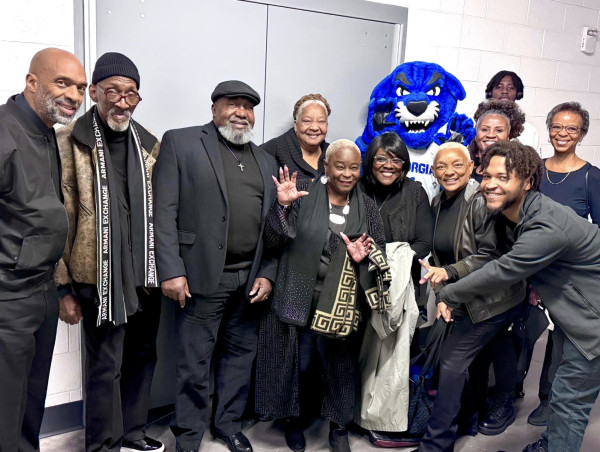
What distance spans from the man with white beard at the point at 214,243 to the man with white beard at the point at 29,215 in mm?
452

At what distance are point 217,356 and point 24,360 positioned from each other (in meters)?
0.88

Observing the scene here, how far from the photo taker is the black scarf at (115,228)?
1959 mm

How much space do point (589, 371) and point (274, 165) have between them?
1488 mm

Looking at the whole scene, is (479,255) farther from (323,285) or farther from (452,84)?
(452,84)

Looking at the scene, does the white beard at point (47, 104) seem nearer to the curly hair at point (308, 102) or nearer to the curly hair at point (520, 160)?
the curly hair at point (308, 102)

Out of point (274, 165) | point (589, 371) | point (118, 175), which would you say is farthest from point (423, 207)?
point (118, 175)

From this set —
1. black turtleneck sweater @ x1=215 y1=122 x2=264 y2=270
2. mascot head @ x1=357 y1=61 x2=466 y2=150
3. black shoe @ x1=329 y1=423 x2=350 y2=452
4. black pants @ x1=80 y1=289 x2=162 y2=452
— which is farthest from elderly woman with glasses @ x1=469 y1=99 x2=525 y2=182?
black pants @ x1=80 y1=289 x2=162 y2=452

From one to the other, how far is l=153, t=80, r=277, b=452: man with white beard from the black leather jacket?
0.81 meters

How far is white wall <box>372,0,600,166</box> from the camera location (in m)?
3.32

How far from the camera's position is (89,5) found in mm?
2305

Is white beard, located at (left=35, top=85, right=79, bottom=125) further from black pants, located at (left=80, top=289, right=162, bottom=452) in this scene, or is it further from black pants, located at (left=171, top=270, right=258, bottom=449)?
black pants, located at (left=171, top=270, right=258, bottom=449)

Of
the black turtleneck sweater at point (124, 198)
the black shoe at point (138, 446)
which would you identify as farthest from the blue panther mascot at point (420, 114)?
the black shoe at point (138, 446)

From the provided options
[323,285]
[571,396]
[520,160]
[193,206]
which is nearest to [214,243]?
[193,206]

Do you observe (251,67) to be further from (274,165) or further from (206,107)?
(274,165)
